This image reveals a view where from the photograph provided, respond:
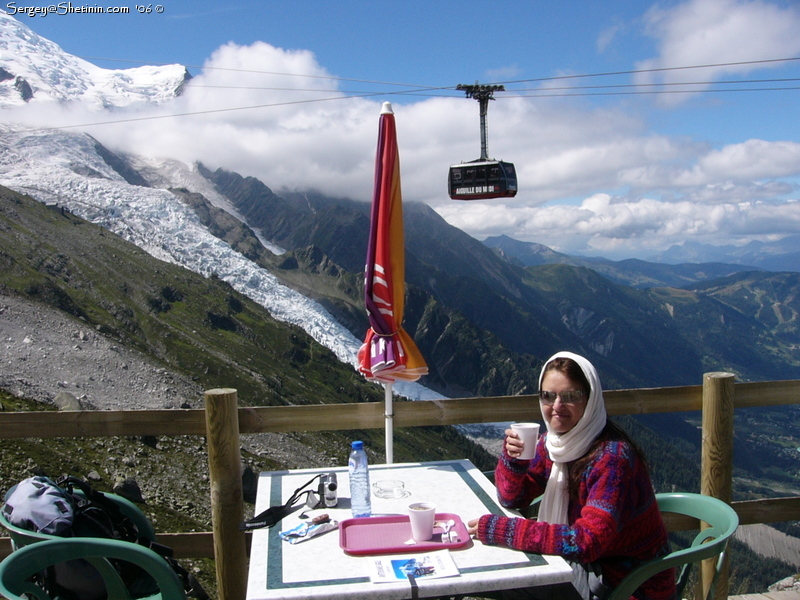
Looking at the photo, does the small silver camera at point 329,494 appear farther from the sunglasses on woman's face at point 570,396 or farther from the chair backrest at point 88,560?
the sunglasses on woman's face at point 570,396

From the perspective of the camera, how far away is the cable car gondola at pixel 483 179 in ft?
57.4

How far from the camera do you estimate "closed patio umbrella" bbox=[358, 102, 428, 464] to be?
5.67 meters

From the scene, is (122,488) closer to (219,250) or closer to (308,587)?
(308,587)

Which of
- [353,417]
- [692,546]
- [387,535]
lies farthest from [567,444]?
[353,417]

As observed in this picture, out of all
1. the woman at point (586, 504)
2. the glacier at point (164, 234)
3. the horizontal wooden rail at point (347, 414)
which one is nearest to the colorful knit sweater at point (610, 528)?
the woman at point (586, 504)

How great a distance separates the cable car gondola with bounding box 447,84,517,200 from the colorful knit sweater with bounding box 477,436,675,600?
46.1ft

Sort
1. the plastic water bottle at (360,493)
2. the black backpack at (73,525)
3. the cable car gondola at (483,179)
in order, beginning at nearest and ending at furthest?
the black backpack at (73,525), the plastic water bottle at (360,493), the cable car gondola at (483,179)

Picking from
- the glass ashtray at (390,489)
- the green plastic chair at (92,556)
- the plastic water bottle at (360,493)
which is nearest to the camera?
the green plastic chair at (92,556)

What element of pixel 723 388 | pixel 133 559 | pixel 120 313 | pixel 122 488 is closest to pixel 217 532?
pixel 133 559

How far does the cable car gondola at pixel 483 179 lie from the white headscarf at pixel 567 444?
1370 centimetres

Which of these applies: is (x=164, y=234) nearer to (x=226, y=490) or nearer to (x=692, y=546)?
(x=226, y=490)

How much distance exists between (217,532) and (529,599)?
8.01 feet

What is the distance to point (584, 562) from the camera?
3371mm

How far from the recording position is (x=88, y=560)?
3535 mm
